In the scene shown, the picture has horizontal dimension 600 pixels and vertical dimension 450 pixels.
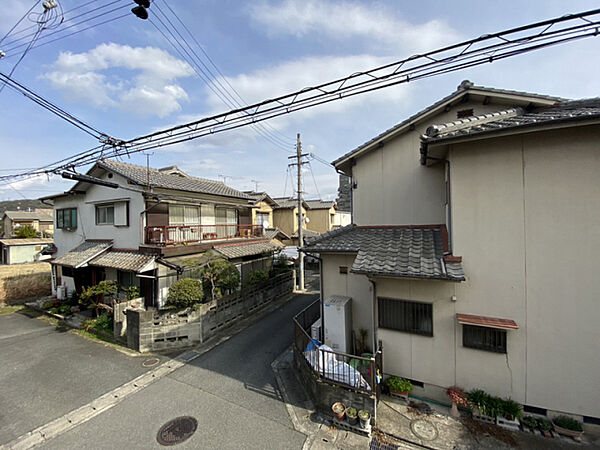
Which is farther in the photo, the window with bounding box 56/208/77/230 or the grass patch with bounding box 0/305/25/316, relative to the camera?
the window with bounding box 56/208/77/230

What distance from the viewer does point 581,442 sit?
487cm

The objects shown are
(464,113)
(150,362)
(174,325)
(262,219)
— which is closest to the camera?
(464,113)

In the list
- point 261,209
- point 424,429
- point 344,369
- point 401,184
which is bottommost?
point 424,429

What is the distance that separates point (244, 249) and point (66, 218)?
12357mm

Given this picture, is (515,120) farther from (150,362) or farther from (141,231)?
(141,231)

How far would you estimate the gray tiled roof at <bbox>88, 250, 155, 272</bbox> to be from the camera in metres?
11.1

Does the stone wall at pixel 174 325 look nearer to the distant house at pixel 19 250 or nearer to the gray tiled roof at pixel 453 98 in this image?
the gray tiled roof at pixel 453 98

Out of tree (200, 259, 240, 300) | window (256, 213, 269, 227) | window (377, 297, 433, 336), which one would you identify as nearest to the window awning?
window (377, 297, 433, 336)

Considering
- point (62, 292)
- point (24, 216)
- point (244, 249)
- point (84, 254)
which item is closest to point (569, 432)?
point (244, 249)

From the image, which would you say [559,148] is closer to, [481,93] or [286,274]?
[481,93]

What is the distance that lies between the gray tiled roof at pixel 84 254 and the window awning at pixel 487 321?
1624 centimetres

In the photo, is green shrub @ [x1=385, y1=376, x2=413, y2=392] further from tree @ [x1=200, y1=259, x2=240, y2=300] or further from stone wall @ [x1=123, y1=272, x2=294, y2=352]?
tree @ [x1=200, y1=259, x2=240, y2=300]

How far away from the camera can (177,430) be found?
223 inches

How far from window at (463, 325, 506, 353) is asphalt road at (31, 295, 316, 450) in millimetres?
4335
